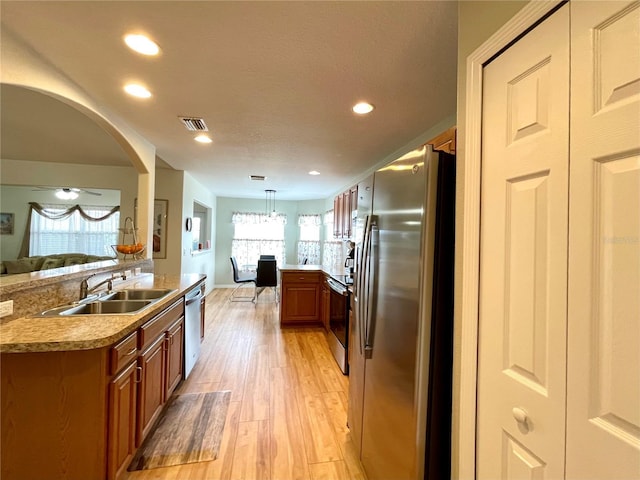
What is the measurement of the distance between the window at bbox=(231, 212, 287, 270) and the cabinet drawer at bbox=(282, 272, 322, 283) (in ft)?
11.4

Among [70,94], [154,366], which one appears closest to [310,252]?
[154,366]

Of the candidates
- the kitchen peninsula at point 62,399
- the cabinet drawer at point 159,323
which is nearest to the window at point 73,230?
the cabinet drawer at point 159,323

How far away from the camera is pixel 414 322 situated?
121 cm

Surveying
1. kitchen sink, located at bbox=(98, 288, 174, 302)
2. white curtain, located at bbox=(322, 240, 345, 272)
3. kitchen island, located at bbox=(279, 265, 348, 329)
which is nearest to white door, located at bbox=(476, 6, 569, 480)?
kitchen sink, located at bbox=(98, 288, 174, 302)

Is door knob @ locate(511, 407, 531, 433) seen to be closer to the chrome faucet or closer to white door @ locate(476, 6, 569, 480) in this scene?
white door @ locate(476, 6, 569, 480)

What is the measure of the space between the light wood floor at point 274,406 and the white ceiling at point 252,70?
236 cm

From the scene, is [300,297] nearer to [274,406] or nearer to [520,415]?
[274,406]

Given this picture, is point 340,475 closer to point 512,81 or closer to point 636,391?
point 636,391

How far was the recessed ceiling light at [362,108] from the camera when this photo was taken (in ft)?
7.27

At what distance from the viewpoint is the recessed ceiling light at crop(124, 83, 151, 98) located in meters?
2.01

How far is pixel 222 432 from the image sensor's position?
78.5 inches

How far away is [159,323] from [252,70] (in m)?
1.72

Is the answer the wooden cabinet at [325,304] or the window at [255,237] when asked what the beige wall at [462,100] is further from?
the window at [255,237]

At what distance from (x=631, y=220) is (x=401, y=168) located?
2.83ft
